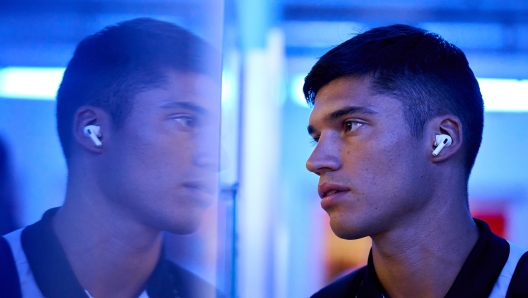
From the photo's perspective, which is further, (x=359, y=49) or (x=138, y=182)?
(x=359, y=49)

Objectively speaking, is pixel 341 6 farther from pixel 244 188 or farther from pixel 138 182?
pixel 138 182

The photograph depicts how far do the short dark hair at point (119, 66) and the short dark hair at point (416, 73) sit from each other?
404mm

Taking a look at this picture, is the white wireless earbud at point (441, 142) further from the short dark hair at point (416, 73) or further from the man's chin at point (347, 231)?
the man's chin at point (347, 231)

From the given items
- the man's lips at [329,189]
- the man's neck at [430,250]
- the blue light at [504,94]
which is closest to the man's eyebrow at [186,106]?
the man's lips at [329,189]

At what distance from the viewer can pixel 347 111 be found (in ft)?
4.07

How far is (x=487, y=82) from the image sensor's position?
5.41 ft

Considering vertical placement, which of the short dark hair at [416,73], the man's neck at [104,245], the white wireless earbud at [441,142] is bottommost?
the man's neck at [104,245]

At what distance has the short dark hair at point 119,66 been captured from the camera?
0.99 meters

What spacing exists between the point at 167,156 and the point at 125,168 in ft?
0.29

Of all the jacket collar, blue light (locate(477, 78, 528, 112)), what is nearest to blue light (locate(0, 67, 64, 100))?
the jacket collar

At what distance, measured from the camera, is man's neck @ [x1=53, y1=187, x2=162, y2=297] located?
0.99 m

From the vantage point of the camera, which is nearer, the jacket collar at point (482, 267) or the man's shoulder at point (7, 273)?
the man's shoulder at point (7, 273)

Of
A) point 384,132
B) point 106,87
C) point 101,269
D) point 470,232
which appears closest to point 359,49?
point 384,132

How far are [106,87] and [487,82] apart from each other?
1.20 m
